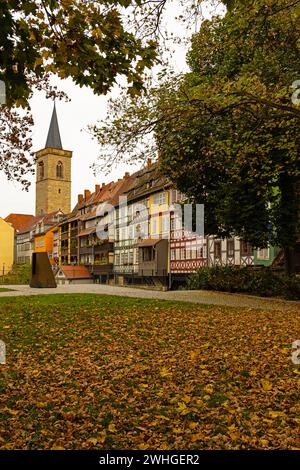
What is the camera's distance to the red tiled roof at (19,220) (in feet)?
346

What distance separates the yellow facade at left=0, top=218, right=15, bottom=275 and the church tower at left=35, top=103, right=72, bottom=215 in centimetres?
2907

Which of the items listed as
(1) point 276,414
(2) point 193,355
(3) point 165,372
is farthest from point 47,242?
(1) point 276,414

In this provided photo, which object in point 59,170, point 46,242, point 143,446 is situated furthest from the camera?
point 59,170

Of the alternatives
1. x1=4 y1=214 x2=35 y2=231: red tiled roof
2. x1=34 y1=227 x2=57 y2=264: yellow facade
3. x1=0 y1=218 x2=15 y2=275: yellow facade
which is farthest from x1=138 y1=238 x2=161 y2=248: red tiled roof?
x1=4 y1=214 x2=35 y2=231: red tiled roof

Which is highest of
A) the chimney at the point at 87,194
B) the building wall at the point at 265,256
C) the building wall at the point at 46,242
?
the chimney at the point at 87,194

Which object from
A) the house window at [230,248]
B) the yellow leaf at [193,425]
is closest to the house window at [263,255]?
the house window at [230,248]

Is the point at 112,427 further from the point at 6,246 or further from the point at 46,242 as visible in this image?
the point at 46,242

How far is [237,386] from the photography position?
18.9 feet

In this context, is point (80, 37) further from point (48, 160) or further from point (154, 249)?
point (48, 160)

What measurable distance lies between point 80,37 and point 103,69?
1.39 ft

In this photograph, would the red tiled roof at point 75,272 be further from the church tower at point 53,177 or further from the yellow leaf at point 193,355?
the yellow leaf at point 193,355

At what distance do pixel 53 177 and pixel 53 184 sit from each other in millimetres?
1759

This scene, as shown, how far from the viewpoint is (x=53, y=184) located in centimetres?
11125

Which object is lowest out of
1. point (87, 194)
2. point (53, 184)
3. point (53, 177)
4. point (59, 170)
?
point (87, 194)
